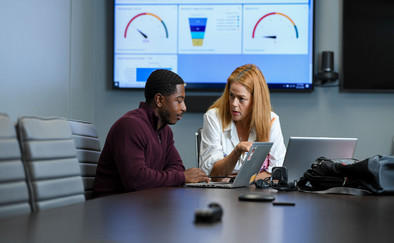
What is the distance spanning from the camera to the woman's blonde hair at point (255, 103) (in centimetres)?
292

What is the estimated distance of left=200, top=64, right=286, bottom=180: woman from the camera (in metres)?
2.89

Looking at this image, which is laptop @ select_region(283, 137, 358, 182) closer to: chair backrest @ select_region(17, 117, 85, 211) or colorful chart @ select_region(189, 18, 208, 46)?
chair backrest @ select_region(17, 117, 85, 211)

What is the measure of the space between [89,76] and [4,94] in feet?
4.30

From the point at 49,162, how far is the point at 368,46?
10.2 ft

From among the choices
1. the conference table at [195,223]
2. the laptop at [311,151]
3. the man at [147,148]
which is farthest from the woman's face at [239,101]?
the conference table at [195,223]

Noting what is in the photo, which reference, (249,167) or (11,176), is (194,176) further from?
(11,176)

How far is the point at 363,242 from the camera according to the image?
93cm

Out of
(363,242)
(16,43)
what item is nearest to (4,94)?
(16,43)

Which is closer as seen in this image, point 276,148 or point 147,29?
point 276,148

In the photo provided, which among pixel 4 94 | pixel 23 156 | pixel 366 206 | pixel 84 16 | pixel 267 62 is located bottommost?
pixel 366 206

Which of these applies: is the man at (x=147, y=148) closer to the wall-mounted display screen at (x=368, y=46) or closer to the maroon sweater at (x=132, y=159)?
the maroon sweater at (x=132, y=159)

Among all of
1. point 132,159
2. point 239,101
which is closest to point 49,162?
point 132,159

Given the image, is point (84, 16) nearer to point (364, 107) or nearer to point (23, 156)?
point (364, 107)

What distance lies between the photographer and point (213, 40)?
166 inches
